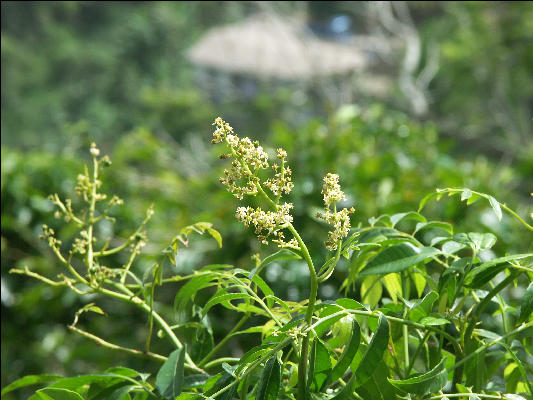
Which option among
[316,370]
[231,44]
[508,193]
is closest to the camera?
[316,370]

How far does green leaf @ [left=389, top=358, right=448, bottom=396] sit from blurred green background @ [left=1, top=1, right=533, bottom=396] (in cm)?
17

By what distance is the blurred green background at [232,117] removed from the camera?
3.51 feet

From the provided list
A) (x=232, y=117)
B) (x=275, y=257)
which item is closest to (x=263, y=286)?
(x=275, y=257)

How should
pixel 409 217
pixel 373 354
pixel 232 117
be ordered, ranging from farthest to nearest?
pixel 232 117
pixel 409 217
pixel 373 354

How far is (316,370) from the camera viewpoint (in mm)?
251

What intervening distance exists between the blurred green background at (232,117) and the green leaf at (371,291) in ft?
0.38

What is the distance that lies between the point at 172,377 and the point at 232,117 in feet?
20.0

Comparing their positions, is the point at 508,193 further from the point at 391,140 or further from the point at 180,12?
the point at 180,12

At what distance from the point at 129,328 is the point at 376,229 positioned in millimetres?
869

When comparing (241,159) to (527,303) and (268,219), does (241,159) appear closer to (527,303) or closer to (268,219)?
(268,219)

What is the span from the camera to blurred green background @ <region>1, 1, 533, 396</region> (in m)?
1.07

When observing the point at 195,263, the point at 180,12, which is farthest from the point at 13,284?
the point at 180,12

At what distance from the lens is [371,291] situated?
34cm

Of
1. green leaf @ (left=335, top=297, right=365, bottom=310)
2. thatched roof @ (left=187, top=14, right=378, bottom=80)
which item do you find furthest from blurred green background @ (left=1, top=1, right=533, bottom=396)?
green leaf @ (left=335, top=297, right=365, bottom=310)
